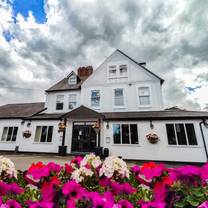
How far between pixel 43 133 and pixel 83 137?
4086 millimetres

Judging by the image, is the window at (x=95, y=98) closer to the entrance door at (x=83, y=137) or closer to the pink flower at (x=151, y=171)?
the entrance door at (x=83, y=137)

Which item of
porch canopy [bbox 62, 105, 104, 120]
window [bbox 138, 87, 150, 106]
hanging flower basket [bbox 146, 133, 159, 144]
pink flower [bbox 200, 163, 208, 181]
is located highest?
window [bbox 138, 87, 150, 106]

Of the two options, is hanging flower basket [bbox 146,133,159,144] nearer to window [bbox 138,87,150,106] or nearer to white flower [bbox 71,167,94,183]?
window [bbox 138,87,150,106]

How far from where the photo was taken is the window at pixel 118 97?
1393 cm

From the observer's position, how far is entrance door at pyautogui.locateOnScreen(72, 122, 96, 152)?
484 inches

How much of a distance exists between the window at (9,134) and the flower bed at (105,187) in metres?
14.9

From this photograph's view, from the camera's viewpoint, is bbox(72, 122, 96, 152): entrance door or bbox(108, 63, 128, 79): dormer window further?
bbox(108, 63, 128, 79): dormer window

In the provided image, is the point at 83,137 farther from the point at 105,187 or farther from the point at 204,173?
the point at 204,173

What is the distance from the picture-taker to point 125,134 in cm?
1147

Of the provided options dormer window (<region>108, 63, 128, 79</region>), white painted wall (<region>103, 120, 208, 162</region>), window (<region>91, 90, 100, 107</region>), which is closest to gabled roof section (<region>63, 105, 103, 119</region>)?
white painted wall (<region>103, 120, 208, 162</region>)

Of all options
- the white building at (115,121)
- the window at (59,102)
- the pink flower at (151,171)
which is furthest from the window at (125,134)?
the pink flower at (151,171)

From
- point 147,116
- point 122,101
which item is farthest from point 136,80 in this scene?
point 147,116

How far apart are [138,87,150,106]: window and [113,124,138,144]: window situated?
3.14 meters

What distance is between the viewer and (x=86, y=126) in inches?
Answer: 504
